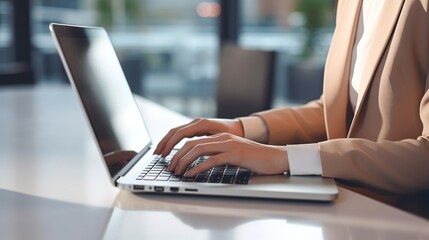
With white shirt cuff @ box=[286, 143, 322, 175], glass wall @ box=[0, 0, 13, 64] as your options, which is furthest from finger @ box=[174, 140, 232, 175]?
glass wall @ box=[0, 0, 13, 64]

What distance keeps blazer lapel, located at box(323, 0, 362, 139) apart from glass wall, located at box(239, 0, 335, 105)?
99.6 inches

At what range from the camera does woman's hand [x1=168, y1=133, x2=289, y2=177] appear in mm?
881

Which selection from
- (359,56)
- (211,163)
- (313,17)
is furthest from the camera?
(313,17)

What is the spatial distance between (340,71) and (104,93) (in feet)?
1.84

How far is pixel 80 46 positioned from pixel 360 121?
574 millimetres

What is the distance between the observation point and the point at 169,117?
5.53 ft

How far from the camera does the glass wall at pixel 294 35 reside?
3857 mm

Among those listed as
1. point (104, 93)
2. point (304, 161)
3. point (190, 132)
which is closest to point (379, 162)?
point (304, 161)

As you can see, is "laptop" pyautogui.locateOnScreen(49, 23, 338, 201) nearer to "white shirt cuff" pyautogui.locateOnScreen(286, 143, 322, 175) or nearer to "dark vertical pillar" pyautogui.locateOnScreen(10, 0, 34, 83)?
"white shirt cuff" pyautogui.locateOnScreen(286, 143, 322, 175)

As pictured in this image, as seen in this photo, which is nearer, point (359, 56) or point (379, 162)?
point (379, 162)

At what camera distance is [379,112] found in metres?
1.10

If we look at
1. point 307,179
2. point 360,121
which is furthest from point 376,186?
point 360,121

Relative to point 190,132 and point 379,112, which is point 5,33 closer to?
point 190,132

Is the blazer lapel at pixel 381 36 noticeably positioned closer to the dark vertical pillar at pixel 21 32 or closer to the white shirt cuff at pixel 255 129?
the white shirt cuff at pixel 255 129
